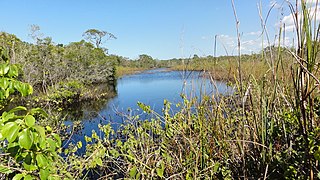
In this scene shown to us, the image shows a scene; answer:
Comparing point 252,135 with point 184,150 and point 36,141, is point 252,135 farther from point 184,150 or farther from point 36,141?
point 36,141

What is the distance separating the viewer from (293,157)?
3.26 feet

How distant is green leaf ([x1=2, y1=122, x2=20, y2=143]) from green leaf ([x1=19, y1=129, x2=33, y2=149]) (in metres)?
0.02

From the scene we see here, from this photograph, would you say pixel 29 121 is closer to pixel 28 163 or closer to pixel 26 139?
pixel 26 139

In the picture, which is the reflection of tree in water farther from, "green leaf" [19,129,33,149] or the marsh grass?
"green leaf" [19,129,33,149]

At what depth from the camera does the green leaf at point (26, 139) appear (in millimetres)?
763

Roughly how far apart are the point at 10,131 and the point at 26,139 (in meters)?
0.06

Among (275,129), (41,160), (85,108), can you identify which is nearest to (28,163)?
(41,160)

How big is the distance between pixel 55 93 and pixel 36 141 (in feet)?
28.4

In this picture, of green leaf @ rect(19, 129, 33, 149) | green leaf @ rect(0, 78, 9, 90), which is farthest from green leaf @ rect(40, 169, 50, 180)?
green leaf @ rect(0, 78, 9, 90)

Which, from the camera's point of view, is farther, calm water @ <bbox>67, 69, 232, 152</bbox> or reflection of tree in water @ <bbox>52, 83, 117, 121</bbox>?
reflection of tree in water @ <bbox>52, 83, 117, 121</bbox>

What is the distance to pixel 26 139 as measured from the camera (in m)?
0.77

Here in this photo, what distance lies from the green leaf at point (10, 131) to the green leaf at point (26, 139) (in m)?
0.02

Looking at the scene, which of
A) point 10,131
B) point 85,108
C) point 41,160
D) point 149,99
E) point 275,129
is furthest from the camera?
point 85,108

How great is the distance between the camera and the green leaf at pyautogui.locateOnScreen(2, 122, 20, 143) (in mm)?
757
